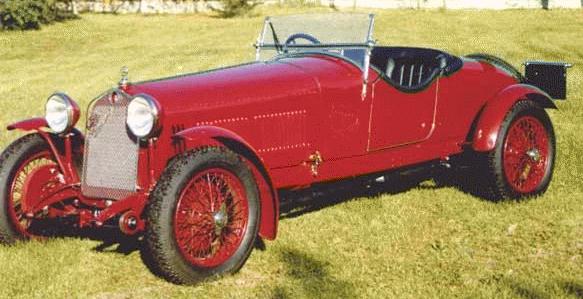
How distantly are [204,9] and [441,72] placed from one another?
2363 centimetres

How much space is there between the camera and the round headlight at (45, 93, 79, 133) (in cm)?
505

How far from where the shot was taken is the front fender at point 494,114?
5922mm

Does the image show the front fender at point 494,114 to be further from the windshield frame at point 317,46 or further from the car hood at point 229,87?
the car hood at point 229,87

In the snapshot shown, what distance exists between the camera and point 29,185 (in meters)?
5.03

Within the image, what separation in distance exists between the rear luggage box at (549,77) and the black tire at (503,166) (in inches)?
13.4

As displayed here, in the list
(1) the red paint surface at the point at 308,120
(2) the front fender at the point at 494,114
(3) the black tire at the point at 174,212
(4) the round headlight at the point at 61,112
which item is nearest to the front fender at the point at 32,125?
(1) the red paint surface at the point at 308,120

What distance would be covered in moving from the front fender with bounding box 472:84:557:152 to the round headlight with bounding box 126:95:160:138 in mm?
2757

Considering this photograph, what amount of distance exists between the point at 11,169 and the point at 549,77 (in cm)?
444

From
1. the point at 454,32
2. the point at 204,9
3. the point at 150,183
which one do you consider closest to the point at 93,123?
the point at 150,183

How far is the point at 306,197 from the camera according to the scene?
17.0ft

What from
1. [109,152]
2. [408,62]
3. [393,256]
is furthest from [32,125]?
[408,62]

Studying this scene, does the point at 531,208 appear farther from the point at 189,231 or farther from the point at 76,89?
the point at 76,89

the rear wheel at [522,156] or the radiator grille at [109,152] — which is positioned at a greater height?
the radiator grille at [109,152]

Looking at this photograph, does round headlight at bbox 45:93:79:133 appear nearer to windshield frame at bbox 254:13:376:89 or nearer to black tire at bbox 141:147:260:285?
black tire at bbox 141:147:260:285
